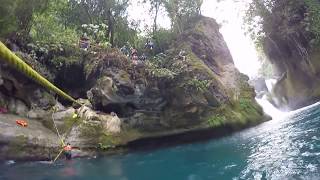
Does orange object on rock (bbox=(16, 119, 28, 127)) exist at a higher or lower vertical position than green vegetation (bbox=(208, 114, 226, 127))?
higher

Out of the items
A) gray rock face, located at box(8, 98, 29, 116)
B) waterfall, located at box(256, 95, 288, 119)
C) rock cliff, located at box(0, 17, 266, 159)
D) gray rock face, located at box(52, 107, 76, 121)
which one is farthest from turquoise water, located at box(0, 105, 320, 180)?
waterfall, located at box(256, 95, 288, 119)

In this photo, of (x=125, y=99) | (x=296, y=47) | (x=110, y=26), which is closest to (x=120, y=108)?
(x=125, y=99)

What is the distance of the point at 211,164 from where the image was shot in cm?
1708

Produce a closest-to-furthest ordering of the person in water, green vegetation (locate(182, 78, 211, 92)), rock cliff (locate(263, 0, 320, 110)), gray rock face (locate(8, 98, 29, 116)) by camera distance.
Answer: the person in water, gray rock face (locate(8, 98, 29, 116)), green vegetation (locate(182, 78, 211, 92)), rock cliff (locate(263, 0, 320, 110))

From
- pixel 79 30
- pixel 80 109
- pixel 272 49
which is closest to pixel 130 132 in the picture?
pixel 80 109

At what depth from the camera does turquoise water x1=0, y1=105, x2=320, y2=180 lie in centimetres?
1407

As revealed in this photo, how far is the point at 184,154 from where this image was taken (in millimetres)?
21453

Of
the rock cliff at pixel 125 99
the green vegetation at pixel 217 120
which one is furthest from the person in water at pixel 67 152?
the green vegetation at pixel 217 120

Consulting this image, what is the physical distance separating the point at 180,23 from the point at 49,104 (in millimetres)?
18530

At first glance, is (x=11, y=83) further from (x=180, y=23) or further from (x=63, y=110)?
(x=180, y=23)

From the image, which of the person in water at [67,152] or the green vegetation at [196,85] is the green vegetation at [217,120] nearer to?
the green vegetation at [196,85]

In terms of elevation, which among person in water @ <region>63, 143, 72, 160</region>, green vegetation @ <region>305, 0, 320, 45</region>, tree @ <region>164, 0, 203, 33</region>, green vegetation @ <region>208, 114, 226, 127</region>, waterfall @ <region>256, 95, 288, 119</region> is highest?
tree @ <region>164, 0, 203, 33</region>

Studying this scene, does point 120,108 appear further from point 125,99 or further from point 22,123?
point 22,123

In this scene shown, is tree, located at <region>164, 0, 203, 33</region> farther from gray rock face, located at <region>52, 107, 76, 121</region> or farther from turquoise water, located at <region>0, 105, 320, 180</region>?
turquoise water, located at <region>0, 105, 320, 180</region>
